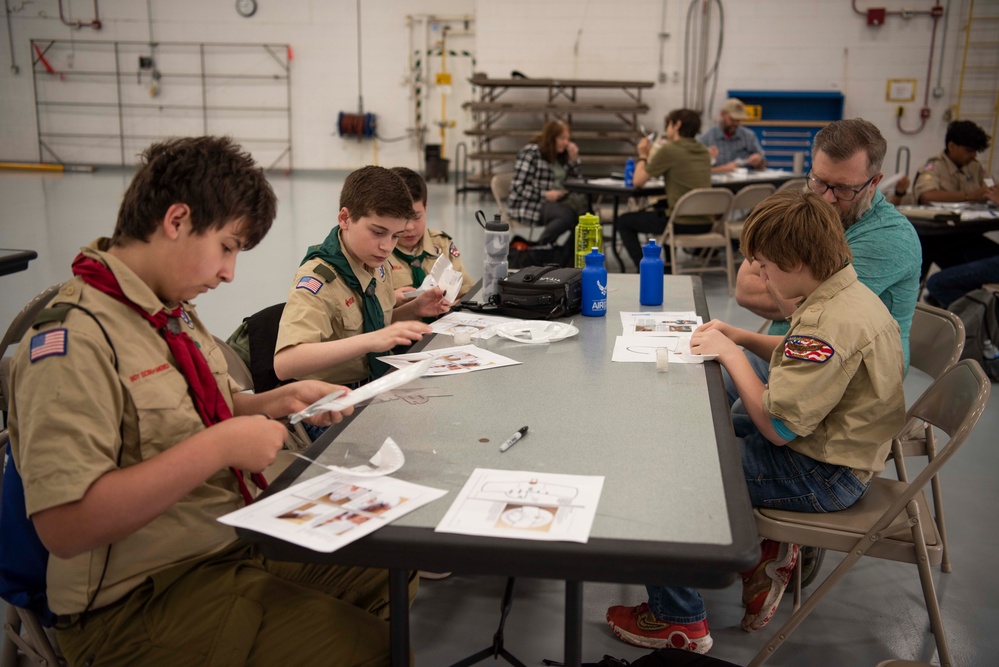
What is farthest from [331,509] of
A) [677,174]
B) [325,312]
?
[677,174]

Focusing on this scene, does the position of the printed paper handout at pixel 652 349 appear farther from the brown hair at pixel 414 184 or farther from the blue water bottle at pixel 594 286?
the brown hair at pixel 414 184

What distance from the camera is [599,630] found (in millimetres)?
2240

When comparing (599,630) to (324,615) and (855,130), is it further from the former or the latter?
(855,130)

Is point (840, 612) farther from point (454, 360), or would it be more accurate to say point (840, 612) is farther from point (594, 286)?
point (454, 360)

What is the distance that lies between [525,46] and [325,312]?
1057 cm

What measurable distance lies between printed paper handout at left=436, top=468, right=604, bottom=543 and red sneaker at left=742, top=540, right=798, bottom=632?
1063 millimetres

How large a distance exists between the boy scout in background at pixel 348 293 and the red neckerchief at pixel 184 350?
539mm

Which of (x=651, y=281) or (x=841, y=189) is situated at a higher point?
(x=841, y=189)

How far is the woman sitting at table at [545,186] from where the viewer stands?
277 inches

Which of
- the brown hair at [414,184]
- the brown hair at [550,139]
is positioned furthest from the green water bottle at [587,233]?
the brown hair at [550,139]

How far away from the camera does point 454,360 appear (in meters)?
2.13

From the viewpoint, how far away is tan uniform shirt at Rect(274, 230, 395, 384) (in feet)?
7.00

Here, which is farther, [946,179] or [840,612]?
[946,179]

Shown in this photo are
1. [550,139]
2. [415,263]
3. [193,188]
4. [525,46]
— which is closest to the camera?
[193,188]
